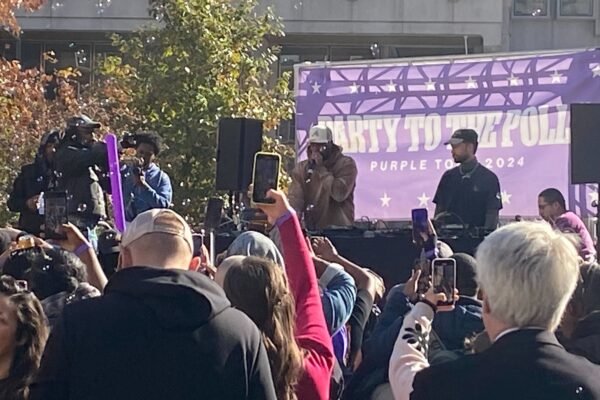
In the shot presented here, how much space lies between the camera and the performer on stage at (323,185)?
10.6m

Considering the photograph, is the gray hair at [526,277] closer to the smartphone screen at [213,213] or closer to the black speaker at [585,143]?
the smartphone screen at [213,213]

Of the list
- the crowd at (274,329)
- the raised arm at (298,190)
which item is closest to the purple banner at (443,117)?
the raised arm at (298,190)

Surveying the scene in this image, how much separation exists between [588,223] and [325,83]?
333 cm

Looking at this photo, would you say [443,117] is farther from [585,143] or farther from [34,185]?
[34,185]

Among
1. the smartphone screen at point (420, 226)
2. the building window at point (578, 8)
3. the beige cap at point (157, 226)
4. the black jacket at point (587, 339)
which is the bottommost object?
the black jacket at point (587, 339)

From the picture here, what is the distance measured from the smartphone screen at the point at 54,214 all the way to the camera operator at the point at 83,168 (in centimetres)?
267

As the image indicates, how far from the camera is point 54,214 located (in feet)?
19.4

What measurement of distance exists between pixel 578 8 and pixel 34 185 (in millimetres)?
21765

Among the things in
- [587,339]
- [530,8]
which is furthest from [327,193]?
[530,8]

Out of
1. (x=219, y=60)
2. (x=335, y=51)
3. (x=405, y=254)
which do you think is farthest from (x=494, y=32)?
(x=405, y=254)

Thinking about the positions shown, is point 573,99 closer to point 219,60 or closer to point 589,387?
point 219,60

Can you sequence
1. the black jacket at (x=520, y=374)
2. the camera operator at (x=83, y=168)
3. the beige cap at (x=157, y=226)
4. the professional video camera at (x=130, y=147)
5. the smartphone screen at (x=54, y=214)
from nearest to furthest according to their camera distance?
the black jacket at (x=520, y=374) < the beige cap at (x=157, y=226) < the smartphone screen at (x=54, y=214) < the camera operator at (x=83, y=168) < the professional video camera at (x=130, y=147)

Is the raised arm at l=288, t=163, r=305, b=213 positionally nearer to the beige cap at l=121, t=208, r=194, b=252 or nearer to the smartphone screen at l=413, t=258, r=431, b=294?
the smartphone screen at l=413, t=258, r=431, b=294

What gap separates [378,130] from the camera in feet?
44.4
